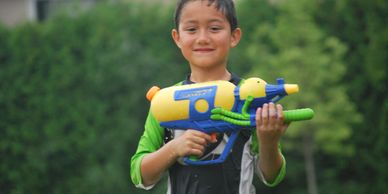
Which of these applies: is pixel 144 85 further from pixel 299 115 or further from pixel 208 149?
pixel 299 115

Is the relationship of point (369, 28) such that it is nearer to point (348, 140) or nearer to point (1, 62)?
point (348, 140)

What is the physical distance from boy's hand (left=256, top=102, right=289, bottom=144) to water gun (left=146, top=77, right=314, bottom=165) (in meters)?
0.06

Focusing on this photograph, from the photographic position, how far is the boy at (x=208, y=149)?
3.29 metres

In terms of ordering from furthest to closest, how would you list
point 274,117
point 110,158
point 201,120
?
point 110,158 < point 201,120 < point 274,117

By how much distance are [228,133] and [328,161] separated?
8292 millimetres

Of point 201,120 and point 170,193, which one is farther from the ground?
point 201,120

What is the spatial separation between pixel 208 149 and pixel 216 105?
30 cm

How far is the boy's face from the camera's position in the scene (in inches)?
130

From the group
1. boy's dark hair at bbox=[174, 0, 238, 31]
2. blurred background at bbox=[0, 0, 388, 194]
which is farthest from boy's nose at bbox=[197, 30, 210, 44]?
blurred background at bbox=[0, 0, 388, 194]

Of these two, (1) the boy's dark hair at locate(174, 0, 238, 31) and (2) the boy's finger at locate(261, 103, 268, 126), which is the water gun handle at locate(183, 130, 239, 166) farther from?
(1) the boy's dark hair at locate(174, 0, 238, 31)

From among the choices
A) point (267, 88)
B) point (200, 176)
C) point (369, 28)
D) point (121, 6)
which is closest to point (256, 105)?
point (267, 88)

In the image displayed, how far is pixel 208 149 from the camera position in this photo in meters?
3.32

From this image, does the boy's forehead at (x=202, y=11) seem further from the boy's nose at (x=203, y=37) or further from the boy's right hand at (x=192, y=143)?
the boy's right hand at (x=192, y=143)

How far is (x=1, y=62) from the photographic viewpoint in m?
12.1
